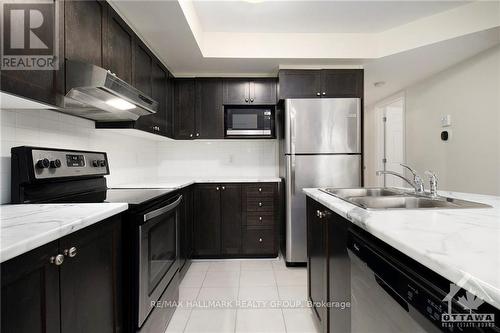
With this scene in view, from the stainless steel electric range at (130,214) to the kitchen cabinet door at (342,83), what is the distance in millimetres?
2122

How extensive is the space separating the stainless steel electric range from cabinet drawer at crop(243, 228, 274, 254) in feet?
3.97

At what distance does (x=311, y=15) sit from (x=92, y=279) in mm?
2604

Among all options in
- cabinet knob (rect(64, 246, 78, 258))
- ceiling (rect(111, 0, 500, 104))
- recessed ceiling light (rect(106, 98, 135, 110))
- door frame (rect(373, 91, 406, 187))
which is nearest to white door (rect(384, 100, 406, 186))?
door frame (rect(373, 91, 406, 187))

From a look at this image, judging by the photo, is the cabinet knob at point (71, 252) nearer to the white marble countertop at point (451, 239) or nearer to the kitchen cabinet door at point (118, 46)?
the white marble countertop at point (451, 239)

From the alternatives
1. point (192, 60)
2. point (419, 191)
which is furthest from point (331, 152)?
point (192, 60)

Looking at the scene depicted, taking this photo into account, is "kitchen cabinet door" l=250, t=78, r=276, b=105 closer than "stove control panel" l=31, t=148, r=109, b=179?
No

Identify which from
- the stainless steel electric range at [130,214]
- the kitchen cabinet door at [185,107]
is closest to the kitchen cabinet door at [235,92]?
the kitchen cabinet door at [185,107]

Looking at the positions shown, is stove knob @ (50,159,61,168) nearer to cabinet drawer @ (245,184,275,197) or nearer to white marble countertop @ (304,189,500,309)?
white marble countertop @ (304,189,500,309)

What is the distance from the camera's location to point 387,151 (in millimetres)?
4336

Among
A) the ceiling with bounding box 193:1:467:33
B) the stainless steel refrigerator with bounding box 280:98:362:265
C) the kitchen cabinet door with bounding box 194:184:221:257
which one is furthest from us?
the kitchen cabinet door with bounding box 194:184:221:257

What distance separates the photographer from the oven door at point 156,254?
1.24 meters

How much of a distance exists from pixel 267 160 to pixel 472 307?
113 inches

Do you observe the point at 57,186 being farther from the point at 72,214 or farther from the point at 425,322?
the point at 425,322

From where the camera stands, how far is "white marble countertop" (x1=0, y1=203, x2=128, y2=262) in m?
0.61
